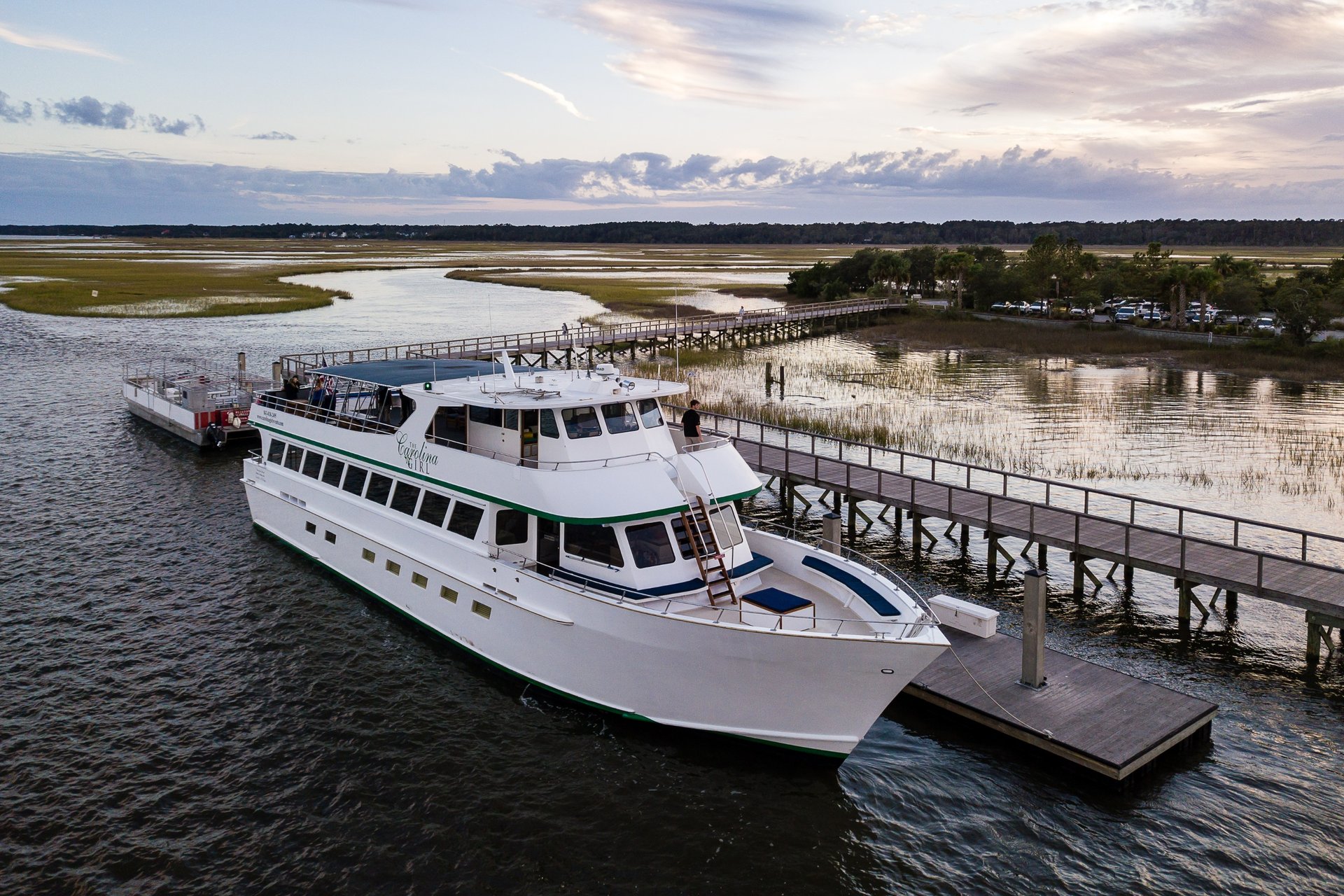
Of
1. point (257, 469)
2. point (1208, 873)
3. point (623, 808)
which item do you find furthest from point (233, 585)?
point (1208, 873)

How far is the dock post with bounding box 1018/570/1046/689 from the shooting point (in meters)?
15.8

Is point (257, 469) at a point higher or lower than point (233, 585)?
higher

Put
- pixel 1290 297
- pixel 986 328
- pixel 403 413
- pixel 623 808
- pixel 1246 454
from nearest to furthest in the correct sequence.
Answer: pixel 623 808 < pixel 403 413 < pixel 1246 454 < pixel 1290 297 < pixel 986 328

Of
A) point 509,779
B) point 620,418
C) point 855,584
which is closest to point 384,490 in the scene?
point 620,418

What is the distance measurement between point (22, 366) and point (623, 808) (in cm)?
5285

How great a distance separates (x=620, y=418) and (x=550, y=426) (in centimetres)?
141

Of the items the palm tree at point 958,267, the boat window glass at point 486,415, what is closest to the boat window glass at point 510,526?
the boat window glass at point 486,415

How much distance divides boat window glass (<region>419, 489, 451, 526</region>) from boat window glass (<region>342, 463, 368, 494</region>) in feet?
8.95

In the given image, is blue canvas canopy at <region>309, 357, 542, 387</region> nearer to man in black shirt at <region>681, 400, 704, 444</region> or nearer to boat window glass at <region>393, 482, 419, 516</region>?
boat window glass at <region>393, 482, 419, 516</region>

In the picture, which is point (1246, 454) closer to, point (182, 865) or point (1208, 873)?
point (1208, 873)

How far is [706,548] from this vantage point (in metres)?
16.2

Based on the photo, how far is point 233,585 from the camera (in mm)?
22562

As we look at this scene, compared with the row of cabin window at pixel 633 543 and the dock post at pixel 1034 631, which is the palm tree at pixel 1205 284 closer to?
the dock post at pixel 1034 631

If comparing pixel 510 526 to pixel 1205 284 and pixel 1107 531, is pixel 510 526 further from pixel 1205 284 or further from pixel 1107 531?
pixel 1205 284
